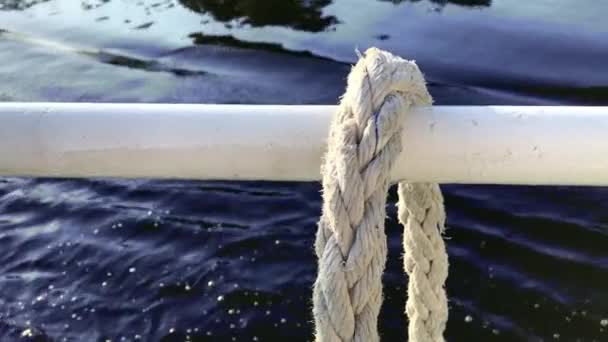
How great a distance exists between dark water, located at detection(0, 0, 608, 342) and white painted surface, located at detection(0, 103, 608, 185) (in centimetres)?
183

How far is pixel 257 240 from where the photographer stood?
3256 millimetres

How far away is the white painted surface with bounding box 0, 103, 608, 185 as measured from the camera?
3.20 ft

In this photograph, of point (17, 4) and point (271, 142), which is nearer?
point (271, 142)

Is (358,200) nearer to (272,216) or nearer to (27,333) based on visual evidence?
(27,333)

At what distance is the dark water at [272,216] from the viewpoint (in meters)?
2.87

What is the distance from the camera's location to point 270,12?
5656mm

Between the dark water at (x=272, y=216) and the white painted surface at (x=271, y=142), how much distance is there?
183 centimetres

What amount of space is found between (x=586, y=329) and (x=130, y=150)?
2.19m

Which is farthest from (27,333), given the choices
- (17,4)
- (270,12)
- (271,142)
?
(17,4)

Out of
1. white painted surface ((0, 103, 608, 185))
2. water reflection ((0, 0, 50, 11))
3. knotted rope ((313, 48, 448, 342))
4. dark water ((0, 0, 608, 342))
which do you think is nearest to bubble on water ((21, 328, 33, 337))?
dark water ((0, 0, 608, 342))

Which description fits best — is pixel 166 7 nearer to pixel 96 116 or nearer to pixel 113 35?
pixel 113 35

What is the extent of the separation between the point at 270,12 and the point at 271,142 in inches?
188

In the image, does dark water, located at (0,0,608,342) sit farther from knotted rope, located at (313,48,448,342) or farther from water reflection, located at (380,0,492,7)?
knotted rope, located at (313,48,448,342)

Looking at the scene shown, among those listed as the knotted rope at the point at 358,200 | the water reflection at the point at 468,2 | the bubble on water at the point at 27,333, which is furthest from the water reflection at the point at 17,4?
the knotted rope at the point at 358,200
